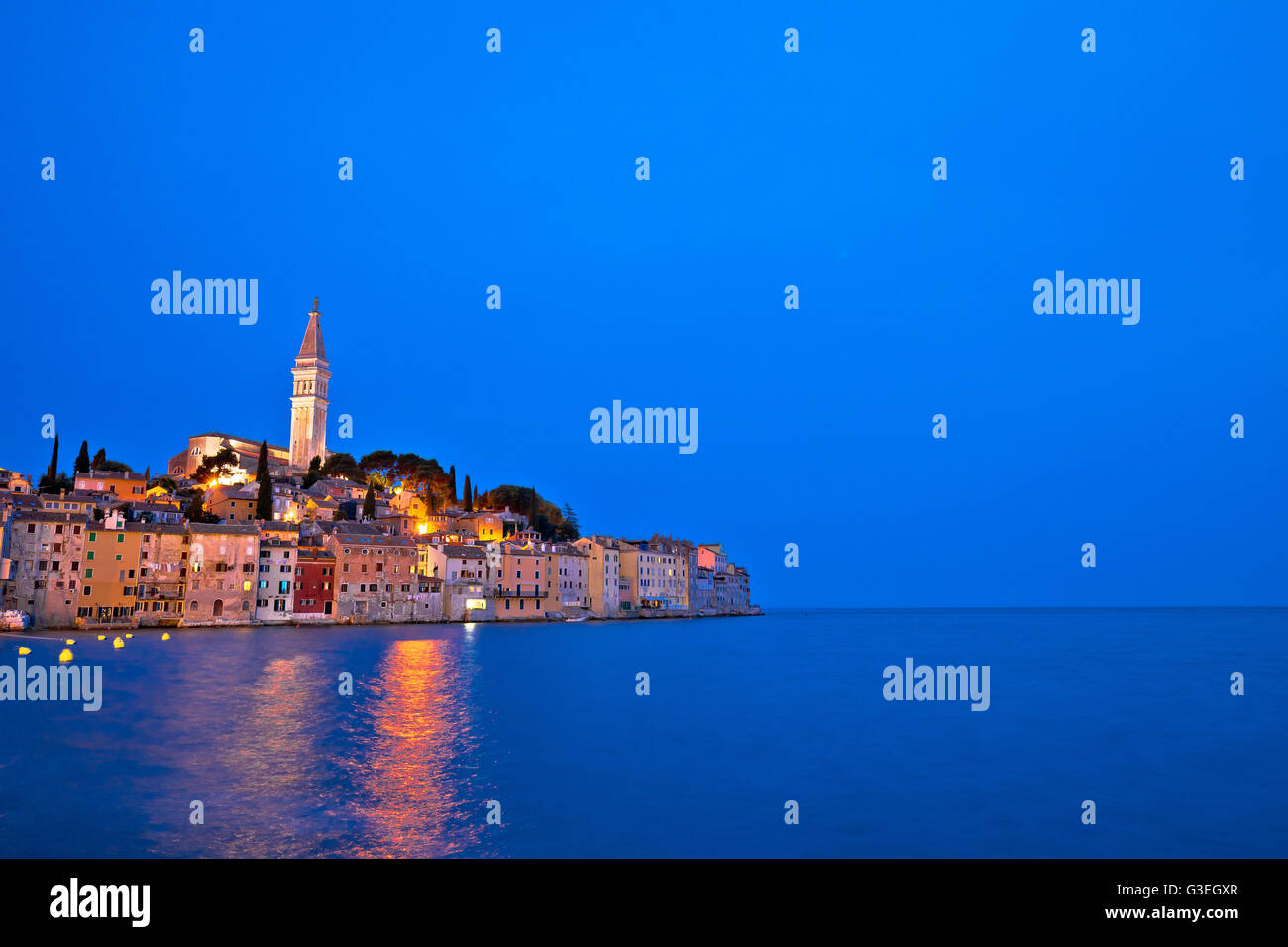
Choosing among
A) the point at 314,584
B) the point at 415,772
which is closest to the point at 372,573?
the point at 314,584

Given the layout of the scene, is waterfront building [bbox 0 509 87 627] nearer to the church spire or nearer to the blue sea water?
the blue sea water

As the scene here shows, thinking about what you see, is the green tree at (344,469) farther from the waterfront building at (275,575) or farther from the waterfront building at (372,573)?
the waterfront building at (275,575)

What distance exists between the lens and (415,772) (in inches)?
682

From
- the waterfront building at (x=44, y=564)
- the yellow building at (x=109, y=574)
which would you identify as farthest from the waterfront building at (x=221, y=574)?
the waterfront building at (x=44, y=564)

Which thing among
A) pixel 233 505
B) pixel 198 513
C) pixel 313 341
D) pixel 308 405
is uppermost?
pixel 313 341

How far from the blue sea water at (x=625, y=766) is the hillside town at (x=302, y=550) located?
2851 cm

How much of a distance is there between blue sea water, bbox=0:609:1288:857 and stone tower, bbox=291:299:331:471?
90.9 meters

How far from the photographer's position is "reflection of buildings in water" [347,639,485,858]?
1265cm

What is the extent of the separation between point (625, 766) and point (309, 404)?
4719 inches

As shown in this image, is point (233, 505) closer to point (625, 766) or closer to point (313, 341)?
point (313, 341)

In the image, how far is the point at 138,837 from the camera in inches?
482
